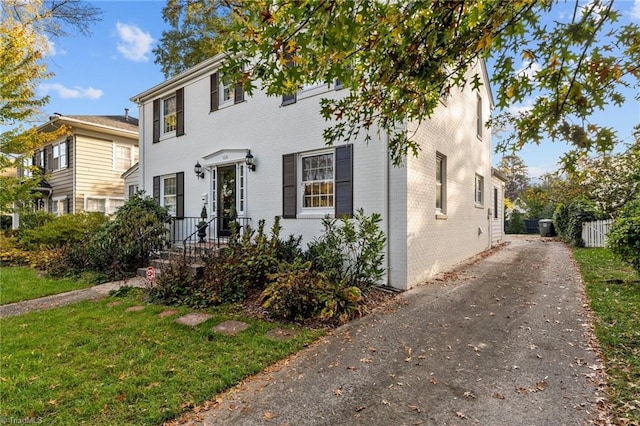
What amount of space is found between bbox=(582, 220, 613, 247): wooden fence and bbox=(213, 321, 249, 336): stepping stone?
15090 mm

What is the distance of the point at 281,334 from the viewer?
4.65 m

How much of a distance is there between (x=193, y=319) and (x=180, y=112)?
8468 mm

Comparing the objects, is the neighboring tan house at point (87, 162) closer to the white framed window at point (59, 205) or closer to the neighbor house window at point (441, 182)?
the white framed window at point (59, 205)

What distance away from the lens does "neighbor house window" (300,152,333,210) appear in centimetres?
802

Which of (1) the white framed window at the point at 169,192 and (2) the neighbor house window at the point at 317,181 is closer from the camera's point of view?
(2) the neighbor house window at the point at 317,181

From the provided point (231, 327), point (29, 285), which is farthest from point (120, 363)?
point (29, 285)

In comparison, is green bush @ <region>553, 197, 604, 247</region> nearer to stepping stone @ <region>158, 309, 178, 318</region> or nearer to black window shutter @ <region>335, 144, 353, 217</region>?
black window shutter @ <region>335, 144, 353, 217</region>

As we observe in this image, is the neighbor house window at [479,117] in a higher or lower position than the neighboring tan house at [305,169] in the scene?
higher

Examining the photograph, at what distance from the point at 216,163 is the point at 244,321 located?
6149 millimetres

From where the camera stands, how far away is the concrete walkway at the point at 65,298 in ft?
20.7

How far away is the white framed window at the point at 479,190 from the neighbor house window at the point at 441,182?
4079 mm

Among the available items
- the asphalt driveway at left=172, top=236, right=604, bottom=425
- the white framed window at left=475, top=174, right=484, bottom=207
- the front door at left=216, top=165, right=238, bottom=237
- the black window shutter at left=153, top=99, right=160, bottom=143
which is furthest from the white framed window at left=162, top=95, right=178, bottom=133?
the white framed window at left=475, top=174, right=484, bottom=207

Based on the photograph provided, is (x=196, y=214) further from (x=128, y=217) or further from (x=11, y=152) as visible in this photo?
(x=11, y=152)

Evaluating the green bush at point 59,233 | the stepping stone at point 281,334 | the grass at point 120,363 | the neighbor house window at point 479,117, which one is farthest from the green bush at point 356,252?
the green bush at point 59,233
